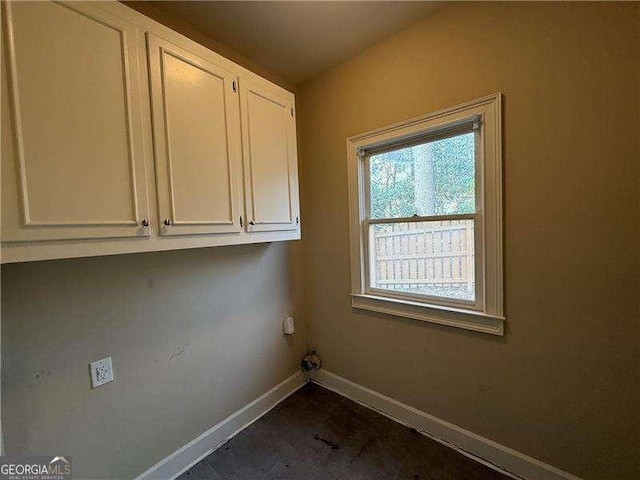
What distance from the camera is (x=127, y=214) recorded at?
100 cm

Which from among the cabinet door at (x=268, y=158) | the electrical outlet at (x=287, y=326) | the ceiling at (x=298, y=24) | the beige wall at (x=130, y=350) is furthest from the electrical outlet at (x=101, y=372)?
the ceiling at (x=298, y=24)

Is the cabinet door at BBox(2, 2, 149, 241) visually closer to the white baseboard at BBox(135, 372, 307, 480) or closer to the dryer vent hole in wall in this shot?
the white baseboard at BBox(135, 372, 307, 480)

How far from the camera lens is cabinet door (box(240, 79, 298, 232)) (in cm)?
144

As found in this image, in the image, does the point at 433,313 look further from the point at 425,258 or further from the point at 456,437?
the point at 456,437

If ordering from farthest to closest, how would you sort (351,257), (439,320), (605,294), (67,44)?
(351,257) → (439,320) → (605,294) → (67,44)

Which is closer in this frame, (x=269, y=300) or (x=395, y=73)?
(x=395, y=73)

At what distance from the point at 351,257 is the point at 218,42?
1.71 meters

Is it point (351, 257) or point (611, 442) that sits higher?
point (351, 257)

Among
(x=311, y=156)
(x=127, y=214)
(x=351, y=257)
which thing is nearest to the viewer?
(x=127, y=214)

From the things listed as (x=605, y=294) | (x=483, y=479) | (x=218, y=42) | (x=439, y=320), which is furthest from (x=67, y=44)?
(x=483, y=479)

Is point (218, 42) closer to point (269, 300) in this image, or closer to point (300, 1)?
point (300, 1)

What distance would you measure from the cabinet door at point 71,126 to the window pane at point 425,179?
1.42 meters

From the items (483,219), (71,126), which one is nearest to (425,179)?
(483,219)

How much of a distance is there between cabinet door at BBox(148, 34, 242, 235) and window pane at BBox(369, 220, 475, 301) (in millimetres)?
1060
